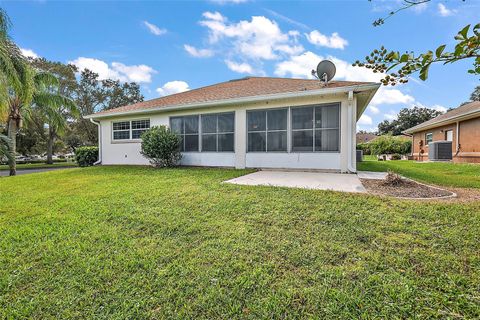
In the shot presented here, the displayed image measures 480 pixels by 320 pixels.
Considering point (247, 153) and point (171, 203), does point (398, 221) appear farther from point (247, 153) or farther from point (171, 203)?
point (247, 153)

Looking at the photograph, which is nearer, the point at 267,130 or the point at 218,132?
the point at 267,130

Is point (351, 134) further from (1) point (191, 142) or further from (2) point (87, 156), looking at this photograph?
(2) point (87, 156)

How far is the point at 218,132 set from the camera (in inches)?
412

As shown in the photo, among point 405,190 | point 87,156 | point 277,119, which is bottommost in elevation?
point 405,190

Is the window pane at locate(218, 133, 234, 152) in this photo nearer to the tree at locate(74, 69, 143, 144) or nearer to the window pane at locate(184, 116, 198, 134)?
the window pane at locate(184, 116, 198, 134)

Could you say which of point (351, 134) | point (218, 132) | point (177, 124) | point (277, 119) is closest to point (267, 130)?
point (277, 119)

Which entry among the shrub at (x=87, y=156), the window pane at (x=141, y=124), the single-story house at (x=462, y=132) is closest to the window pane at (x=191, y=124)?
the window pane at (x=141, y=124)

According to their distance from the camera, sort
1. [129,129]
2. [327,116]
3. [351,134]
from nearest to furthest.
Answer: [351,134], [327,116], [129,129]

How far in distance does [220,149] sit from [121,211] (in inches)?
247

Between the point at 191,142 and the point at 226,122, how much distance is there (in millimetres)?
2069

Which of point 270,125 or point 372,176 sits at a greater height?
point 270,125

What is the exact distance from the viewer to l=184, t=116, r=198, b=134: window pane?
1094 centimetres

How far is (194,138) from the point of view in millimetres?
11000

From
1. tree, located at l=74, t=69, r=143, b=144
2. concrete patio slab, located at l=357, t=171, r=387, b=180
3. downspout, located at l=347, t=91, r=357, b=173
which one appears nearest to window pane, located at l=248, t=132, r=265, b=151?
downspout, located at l=347, t=91, r=357, b=173
